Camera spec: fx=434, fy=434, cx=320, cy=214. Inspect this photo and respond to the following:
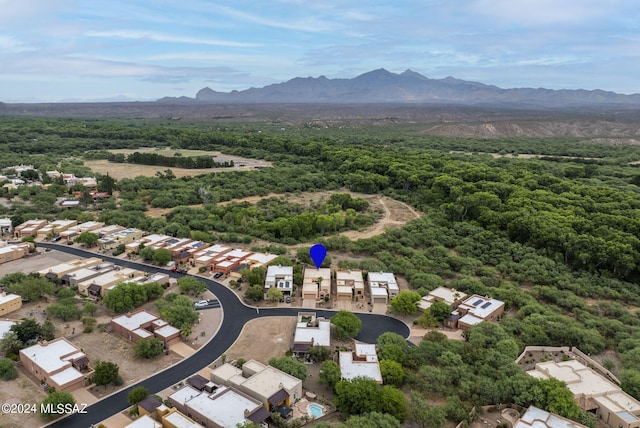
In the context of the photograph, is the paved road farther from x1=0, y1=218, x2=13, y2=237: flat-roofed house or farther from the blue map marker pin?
x1=0, y1=218, x2=13, y2=237: flat-roofed house

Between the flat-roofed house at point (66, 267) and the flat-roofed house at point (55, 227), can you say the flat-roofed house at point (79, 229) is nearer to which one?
the flat-roofed house at point (55, 227)

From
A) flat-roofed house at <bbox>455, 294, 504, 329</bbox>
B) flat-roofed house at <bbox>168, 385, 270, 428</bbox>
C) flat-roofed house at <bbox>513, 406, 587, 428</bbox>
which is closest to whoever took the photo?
flat-roofed house at <bbox>168, 385, 270, 428</bbox>

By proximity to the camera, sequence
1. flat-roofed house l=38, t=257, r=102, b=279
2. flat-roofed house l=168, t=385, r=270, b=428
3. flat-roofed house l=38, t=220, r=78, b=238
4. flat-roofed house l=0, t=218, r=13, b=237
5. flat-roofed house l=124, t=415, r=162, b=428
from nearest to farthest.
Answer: flat-roofed house l=124, t=415, r=162, b=428, flat-roofed house l=168, t=385, r=270, b=428, flat-roofed house l=38, t=257, r=102, b=279, flat-roofed house l=38, t=220, r=78, b=238, flat-roofed house l=0, t=218, r=13, b=237

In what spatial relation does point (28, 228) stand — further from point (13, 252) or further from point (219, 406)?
point (219, 406)

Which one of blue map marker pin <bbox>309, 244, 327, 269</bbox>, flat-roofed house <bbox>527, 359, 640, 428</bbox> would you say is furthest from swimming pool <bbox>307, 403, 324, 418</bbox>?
blue map marker pin <bbox>309, 244, 327, 269</bbox>

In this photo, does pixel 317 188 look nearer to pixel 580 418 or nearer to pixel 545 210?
pixel 545 210

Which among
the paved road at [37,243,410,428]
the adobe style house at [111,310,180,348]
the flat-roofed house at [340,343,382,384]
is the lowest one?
the paved road at [37,243,410,428]

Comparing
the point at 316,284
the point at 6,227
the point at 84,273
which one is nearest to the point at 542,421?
the point at 316,284
